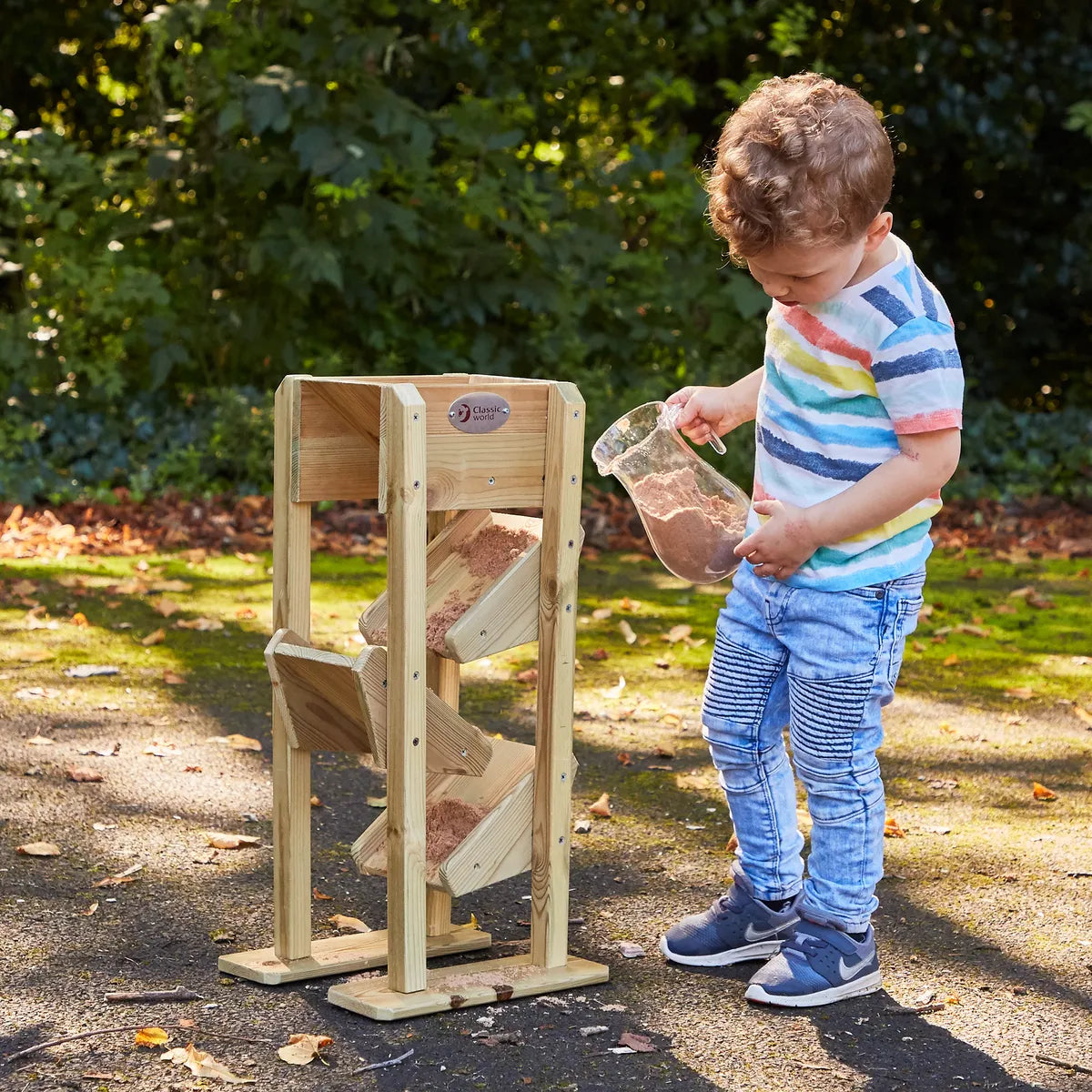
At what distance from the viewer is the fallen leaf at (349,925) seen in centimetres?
289

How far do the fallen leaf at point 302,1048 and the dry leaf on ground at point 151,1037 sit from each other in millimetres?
186

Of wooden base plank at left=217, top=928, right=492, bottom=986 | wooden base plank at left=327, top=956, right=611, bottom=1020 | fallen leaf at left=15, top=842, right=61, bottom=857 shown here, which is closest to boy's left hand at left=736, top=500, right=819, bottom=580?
wooden base plank at left=327, top=956, right=611, bottom=1020

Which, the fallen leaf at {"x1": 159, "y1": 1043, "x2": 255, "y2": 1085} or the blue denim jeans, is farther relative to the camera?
the blue denim jeans

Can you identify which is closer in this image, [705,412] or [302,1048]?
[302,1048]

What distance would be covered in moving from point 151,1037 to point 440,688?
86cm

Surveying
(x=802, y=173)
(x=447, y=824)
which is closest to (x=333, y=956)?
(x=447, y=824)

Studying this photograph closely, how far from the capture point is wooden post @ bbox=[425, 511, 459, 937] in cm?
286

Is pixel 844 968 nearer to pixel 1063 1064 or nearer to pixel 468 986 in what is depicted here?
pixel 1063 1064

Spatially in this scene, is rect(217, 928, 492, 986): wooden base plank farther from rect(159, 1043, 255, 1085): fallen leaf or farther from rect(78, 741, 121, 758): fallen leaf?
rect(78, 741, 121, 758): fallen leaf

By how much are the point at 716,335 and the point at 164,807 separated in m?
5.56

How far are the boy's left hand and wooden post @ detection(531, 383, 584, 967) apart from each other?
0.31m

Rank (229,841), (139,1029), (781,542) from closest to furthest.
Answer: (139,1029) < (781,542) < (229,841)

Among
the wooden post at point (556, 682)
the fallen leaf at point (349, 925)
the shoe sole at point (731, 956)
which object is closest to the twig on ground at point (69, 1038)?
the fallen leaf at point (349, 925)

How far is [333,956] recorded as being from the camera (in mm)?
2691
